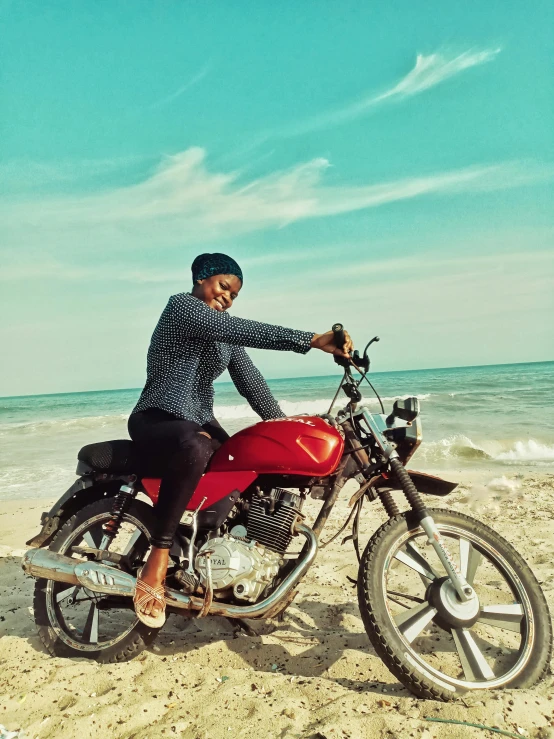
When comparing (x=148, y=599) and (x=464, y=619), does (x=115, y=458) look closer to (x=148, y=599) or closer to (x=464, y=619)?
(x=148, y=599)

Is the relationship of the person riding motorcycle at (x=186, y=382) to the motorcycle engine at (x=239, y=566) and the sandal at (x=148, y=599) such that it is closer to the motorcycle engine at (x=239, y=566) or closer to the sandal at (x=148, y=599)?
the sandal at (x=148, y=599)

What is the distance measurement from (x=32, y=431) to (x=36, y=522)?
→ 15.3 metres

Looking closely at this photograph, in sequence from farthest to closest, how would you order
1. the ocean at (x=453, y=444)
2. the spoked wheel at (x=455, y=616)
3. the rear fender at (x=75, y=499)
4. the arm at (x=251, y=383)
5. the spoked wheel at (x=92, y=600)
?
the ocean at (x=453, y=444) < the arm at (x=251, y=383) < the rear fender at (x=75, y=499) < the spoked wheel at (x=92, y=600) < the spoked wheel at (x=455, y=616)

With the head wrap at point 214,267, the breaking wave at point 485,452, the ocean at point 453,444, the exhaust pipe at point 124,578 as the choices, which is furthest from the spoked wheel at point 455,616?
the breaking wave at point 485,452

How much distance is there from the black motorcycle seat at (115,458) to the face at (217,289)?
39.3 inches

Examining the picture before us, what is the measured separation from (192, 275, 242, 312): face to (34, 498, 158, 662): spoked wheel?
1.30 m

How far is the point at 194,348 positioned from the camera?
307cm

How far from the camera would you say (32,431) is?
20250 millimetres

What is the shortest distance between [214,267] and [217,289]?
15 cm

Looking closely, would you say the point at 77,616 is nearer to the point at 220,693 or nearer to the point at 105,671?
the point at 105,671

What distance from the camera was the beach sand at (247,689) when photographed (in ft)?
7.34

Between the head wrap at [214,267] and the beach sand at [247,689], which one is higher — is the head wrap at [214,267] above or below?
above

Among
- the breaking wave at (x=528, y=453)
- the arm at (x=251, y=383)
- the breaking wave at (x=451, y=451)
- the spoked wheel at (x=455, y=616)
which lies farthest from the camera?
the breaking wave at (x=451, y=451)

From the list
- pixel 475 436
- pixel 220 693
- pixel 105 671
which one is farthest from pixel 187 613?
pixel 475 436
